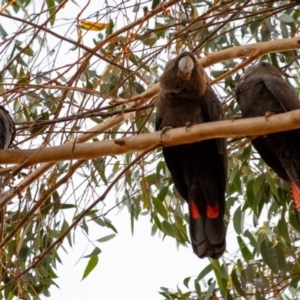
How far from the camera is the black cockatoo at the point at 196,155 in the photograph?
101 inches

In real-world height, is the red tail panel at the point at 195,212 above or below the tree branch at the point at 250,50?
below

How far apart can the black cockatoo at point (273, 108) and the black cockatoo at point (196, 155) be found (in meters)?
0.16

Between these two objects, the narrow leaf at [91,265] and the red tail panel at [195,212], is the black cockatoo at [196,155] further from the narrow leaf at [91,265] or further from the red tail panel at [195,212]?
the narrow leaf at [91,265]

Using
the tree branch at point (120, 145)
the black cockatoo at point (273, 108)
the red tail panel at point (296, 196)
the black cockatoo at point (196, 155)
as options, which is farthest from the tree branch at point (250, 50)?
the red tail panel at point (296, 196)

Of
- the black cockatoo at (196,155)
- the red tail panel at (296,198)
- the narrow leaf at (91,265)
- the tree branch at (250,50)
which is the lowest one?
the narrow leaf at (91,265)

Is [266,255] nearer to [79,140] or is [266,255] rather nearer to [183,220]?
[183,220]

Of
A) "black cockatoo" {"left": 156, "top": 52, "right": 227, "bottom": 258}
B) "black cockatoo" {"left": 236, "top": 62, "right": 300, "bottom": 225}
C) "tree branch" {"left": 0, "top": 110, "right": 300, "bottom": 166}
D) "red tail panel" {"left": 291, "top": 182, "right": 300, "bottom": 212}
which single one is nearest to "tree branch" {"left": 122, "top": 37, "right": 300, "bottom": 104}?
"black cockatoo" {"left": 156, "top": 52, "right": 227, "bottom": 258}

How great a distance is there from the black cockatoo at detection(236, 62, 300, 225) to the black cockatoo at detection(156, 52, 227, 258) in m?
0.16

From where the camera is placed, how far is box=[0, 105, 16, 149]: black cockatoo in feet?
8.33

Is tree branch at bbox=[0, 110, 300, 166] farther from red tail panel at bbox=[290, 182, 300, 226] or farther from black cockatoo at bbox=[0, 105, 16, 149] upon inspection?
red tail panel at bbox=[290, 182, 300, 226]

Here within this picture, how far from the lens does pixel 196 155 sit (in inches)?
108

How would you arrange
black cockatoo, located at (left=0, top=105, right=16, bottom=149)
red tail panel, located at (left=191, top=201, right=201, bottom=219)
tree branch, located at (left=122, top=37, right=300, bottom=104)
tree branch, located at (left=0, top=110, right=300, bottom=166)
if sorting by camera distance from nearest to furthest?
1. tree branch, located at (left=0, top=110, right=300, bottom=166)
2. tree branch, located at (left=122, top=37, right=300, bottom=104)
3. black cockatoo, located at (left=0, top=105, right=16, bottom=149)
4. red tail panel, located at (left=191, top=201, right=201, bottom=219)

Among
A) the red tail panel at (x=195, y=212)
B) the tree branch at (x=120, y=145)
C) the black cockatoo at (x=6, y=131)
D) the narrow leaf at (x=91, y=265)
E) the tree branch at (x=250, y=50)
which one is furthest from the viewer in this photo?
the narrow leaf at (x=91, y=265)

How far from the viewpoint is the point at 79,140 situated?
8.25 feet
